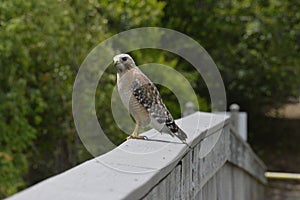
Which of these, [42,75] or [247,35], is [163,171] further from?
[247,35]

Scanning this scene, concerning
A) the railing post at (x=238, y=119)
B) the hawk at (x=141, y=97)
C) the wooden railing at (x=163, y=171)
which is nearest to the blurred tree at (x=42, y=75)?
the railing post at (x=238, y=119)

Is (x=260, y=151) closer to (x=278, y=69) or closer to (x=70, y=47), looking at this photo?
(x=278, y=69)

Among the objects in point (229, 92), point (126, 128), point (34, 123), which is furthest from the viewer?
point (229, 92)

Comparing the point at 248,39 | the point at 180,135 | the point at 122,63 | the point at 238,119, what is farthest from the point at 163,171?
the point at 248,39

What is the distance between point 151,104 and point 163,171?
1.73ft

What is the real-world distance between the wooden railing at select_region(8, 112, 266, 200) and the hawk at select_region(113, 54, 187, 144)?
0.21ft

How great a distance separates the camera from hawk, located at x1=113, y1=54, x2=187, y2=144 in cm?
195

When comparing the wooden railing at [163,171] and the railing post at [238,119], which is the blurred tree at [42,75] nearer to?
the railing post at [238,119]

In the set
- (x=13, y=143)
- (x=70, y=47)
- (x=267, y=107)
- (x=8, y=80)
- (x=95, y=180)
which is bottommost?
(x=95, y=180)

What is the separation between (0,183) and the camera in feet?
13.2

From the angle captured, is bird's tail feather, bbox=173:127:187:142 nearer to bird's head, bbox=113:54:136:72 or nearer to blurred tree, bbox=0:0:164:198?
bird's head, bbox=113:54:136:72

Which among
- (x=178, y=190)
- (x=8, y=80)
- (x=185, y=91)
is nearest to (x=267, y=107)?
(x=185, y=91)

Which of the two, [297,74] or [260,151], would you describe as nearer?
[297,74]

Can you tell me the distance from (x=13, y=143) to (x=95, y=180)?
3.33 metres
